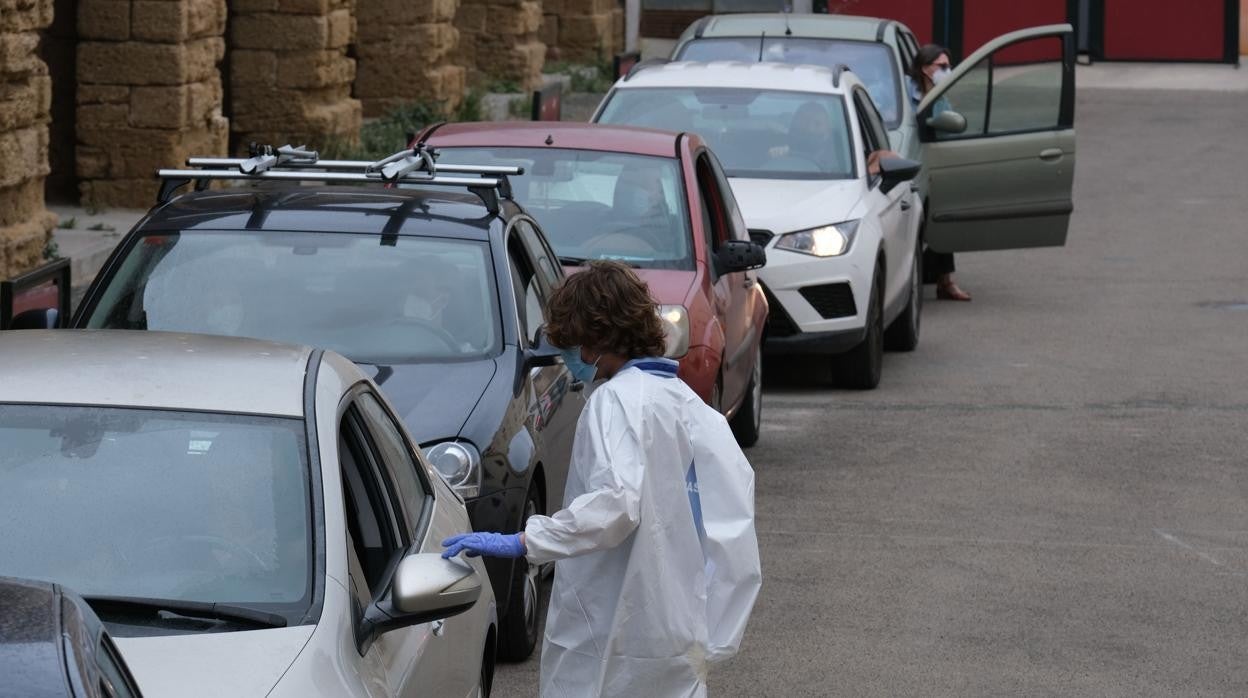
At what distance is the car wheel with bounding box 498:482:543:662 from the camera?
272 inches

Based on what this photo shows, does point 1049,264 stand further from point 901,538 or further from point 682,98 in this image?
point 901,538

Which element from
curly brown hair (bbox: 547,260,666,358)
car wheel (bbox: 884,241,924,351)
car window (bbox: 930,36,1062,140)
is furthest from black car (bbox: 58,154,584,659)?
car window (bbox: 930,36,1062,140)

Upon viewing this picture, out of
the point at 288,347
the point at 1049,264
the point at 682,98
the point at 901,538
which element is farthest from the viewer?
the point at 1049,264

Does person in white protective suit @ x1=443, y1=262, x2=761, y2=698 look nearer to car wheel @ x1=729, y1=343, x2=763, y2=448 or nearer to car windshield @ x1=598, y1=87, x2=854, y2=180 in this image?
car wheel @ x1=729, y1=343, x2=763, y2=448

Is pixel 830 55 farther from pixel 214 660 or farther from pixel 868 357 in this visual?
pixel 214 660

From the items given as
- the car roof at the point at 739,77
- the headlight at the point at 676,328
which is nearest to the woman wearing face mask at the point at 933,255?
the car roof at the point at 739,77

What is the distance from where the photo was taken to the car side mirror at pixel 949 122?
49.2ft

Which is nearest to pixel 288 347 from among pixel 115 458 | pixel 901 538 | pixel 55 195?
pixel 115 458

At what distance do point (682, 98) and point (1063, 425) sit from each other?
3219 mm

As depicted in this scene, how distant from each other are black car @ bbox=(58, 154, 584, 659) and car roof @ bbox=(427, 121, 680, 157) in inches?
94.4

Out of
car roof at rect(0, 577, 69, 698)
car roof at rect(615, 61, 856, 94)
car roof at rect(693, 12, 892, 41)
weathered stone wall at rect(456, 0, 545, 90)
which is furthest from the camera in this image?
weathered stone wall at rect(456, 0, 545, 90)

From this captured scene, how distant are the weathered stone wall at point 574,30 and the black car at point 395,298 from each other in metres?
23.4

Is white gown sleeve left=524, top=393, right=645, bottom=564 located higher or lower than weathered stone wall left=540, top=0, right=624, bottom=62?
lower

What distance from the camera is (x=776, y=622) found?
7730 mm
